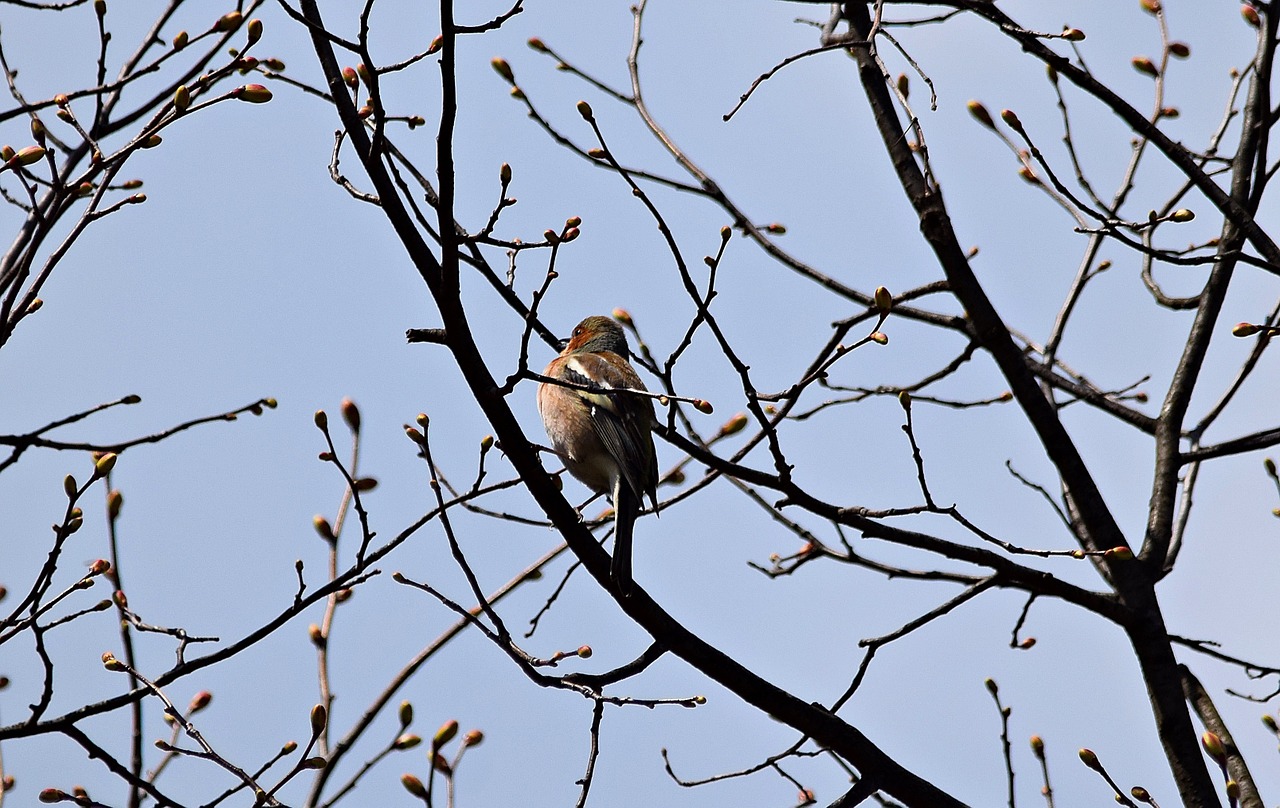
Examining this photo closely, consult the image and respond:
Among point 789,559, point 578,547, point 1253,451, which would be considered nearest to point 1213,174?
point 1253,451

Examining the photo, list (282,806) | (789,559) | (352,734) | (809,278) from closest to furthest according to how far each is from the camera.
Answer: (282,806), (352,734), (789,559), (809,278)

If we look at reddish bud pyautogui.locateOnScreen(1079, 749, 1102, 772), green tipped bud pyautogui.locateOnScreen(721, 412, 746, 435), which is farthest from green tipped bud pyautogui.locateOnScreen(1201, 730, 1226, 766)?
green tipped bud pyautogui.locateOnScreen(721, 412, 746, 435)

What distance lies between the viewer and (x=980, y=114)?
5359mm

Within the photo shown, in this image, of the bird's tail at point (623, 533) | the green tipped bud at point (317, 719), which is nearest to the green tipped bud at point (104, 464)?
the green tipped bud at point (317, 719)

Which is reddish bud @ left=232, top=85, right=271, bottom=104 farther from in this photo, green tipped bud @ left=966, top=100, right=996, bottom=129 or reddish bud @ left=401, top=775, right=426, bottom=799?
green tipped bud @ left=966, top=100, right=996, bottom=129

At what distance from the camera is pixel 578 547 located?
4664mm

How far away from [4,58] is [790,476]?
3312mm

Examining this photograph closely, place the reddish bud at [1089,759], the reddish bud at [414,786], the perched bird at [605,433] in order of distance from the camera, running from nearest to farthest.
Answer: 1. the reddish bud at [414,786]
2. the reddish bud at [1089,759]
3. the perched bird at [605,433]

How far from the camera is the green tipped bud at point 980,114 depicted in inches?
210

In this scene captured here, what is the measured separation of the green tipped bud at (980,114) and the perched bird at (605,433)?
6.97 feet

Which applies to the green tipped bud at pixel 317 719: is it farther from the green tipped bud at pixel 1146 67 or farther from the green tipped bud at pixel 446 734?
the green tipped bud at pixel 1146 67

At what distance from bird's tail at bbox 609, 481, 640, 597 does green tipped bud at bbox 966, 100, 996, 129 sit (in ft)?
7.93

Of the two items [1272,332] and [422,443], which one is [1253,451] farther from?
[422,443]

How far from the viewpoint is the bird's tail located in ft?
15.8
